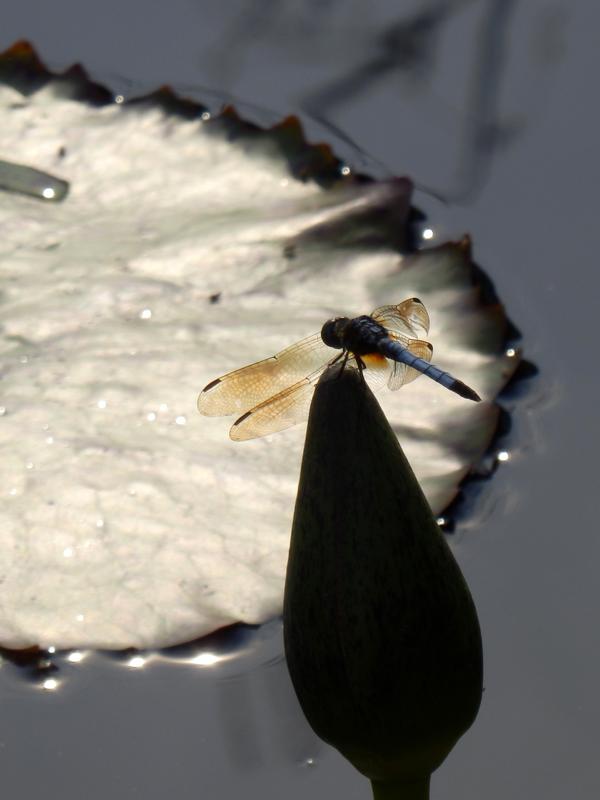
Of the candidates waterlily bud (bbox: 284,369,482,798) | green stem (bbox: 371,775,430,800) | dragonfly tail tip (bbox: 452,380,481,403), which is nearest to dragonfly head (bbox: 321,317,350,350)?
dragonfly tail tip (bbox: 452,380,481,403)

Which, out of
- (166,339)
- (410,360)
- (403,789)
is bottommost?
(166,339)

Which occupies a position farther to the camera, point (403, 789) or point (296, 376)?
point (296, 376)

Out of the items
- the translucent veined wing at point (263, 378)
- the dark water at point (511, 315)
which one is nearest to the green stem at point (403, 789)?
the dark water at point (511, 315)

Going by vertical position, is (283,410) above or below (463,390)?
below

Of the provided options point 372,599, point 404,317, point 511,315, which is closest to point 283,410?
point 404,317

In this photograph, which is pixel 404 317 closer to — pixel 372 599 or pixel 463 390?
pixel 463 390

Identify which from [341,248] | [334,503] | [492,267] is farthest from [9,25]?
[334,503]
